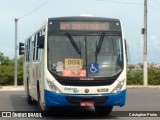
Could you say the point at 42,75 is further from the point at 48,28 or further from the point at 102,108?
the point at 102,108

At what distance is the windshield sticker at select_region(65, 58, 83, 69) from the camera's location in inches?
588

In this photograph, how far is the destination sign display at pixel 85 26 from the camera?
50.7 feet

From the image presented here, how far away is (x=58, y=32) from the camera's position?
1531 centimetres

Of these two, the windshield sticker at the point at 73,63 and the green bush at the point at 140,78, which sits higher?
the windshield sticker at the point at 73,63

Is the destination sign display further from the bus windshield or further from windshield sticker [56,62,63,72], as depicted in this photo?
windshield sticker [56,62,63,72]

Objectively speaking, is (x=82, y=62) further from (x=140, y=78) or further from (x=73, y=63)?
(x=140, y=78)

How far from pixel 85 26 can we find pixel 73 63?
4.35 ft

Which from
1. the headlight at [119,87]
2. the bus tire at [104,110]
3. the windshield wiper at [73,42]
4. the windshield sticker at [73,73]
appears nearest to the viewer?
the windshield sticker at [73,73]

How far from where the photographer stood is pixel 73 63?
1502 cm

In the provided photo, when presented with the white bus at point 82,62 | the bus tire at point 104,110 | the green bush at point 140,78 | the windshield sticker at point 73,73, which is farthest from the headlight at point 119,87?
the green bush at point 140,78

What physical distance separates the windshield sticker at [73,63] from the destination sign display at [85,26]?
Answer: 1.06m

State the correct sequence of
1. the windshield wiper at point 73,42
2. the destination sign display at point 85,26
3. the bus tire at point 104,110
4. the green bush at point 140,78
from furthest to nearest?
the green bush at point 140,78
the bus tire at point 104,110
the destination sign display at point 85,26
the windshield wiper at point 73,42

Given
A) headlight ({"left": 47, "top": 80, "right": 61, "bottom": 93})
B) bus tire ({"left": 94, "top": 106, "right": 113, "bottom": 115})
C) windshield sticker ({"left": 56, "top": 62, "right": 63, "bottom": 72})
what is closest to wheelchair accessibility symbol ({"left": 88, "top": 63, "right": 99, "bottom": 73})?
windshield sticker ({"left": 56, "top": 62, "right": 63, "bottom": 72})

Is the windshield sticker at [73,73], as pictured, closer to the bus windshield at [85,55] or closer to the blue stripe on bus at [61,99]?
the bus windshield at [85,55]
